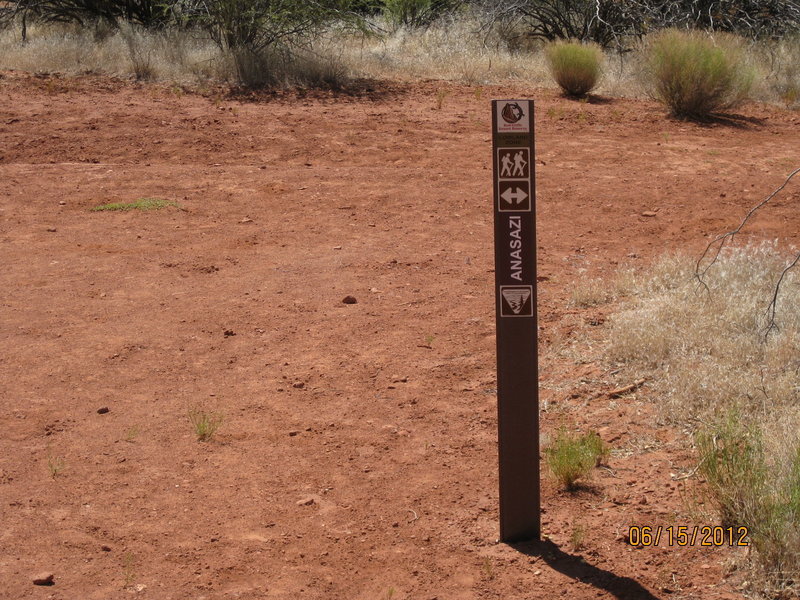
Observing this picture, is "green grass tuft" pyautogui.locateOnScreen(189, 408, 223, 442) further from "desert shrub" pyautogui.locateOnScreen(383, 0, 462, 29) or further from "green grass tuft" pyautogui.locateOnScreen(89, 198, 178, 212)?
"desert shrub" pyautogui.locateOnScreen(383, 0, 462, 29)

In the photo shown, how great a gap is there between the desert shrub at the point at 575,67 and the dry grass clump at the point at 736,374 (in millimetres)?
7642

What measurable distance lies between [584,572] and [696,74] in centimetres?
998

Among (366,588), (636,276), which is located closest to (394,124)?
(636,276)

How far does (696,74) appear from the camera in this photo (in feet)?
40.3

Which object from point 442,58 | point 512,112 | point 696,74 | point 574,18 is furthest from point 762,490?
point 574,18

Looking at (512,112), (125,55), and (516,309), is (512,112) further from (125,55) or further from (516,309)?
(125,55)

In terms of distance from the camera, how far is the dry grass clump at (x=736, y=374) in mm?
3406

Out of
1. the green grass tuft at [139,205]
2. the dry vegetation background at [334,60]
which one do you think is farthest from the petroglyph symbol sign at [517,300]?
the dry vegetation background at [334,60]

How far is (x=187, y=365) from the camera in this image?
5.66 m

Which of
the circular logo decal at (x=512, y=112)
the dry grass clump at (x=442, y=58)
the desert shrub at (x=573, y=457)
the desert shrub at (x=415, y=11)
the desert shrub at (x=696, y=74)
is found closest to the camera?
the circular logo decal at (x=512, y=112)

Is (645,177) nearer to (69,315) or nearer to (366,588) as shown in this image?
(69,315)
